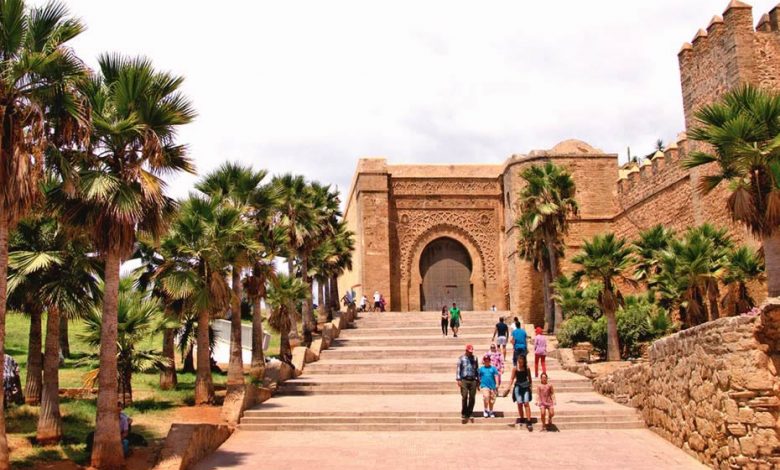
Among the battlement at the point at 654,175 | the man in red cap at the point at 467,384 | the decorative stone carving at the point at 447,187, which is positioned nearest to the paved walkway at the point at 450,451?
the man in red cap at the point at 467,384

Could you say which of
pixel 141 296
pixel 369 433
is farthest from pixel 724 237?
pixel 141 296

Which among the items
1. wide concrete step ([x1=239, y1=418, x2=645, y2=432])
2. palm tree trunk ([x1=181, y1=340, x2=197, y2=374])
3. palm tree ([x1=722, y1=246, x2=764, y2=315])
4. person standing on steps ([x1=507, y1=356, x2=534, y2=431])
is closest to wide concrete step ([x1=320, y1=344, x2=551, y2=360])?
palm tree trunk ([x1=181, y1=340, x2=197, y2=374])

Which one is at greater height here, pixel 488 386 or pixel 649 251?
pixel 649 251

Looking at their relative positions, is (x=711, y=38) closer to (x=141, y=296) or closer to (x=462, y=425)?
(x=462, y=425)

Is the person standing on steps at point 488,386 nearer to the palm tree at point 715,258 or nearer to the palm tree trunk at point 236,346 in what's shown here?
the palm tree trunk at point 236,346

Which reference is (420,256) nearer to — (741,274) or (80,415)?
(741,274)

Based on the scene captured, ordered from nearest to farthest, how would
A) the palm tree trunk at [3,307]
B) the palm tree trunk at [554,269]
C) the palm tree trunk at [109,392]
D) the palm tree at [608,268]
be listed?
1. the palm tree trunk at [3,307]
2. the palm tree trunk at [109,392]
3. the palm tree at [608,268]
4. the palm tree trunk at [554,269]

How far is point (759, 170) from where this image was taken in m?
11.1

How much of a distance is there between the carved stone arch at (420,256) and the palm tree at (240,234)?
631 inches

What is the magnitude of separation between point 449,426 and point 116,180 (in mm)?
6419

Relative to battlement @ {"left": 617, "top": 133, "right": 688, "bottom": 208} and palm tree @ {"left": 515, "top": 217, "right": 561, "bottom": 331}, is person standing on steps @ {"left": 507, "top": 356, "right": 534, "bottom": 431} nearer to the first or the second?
palm tree @ {"left": 515, "top": 217, "right": 561, "bottom": 331}

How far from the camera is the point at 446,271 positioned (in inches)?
1337

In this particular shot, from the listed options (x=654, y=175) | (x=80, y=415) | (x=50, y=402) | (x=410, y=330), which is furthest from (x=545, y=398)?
(x=654, y=175)

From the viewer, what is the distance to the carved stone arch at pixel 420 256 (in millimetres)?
32781
